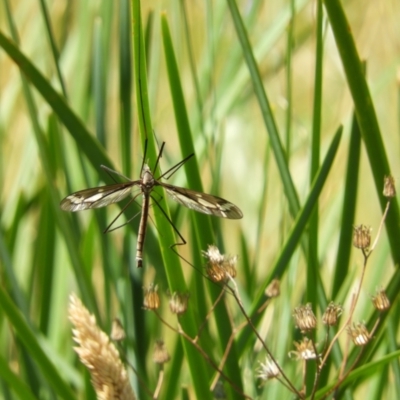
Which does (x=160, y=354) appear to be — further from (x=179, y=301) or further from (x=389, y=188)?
(x=389, y=188)

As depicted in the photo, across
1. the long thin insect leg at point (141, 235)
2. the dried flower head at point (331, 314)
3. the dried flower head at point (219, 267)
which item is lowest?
the dried flower head at point (331, 314)

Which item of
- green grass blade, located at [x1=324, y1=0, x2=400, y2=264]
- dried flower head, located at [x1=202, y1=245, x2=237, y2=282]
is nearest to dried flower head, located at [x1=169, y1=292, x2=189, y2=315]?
dried flower head, located at [x1=202, y1=245, x2=237, y2=282]

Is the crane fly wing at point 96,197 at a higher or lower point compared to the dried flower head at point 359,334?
higher

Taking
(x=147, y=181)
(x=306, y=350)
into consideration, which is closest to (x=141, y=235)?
(x=147, y=181)

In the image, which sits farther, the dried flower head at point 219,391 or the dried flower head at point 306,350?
the dried flower head at point 219,391

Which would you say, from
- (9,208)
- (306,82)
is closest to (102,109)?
(9,208)

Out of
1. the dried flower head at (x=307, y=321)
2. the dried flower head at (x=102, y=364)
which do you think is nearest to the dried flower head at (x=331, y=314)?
the dried flower head at (x=307, y=321)

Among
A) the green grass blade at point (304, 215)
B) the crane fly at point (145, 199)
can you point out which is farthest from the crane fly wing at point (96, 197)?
the green grass blade at point (304, 215)

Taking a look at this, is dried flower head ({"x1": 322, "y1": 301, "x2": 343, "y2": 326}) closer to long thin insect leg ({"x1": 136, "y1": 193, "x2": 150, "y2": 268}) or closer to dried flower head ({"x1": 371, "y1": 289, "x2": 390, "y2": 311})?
dried flower head ({"x1": 371, "y1": 289, "x2": 390, "y2": 311})

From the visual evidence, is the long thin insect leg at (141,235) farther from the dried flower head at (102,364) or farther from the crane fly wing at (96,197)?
the dried flower head at (102,364)
